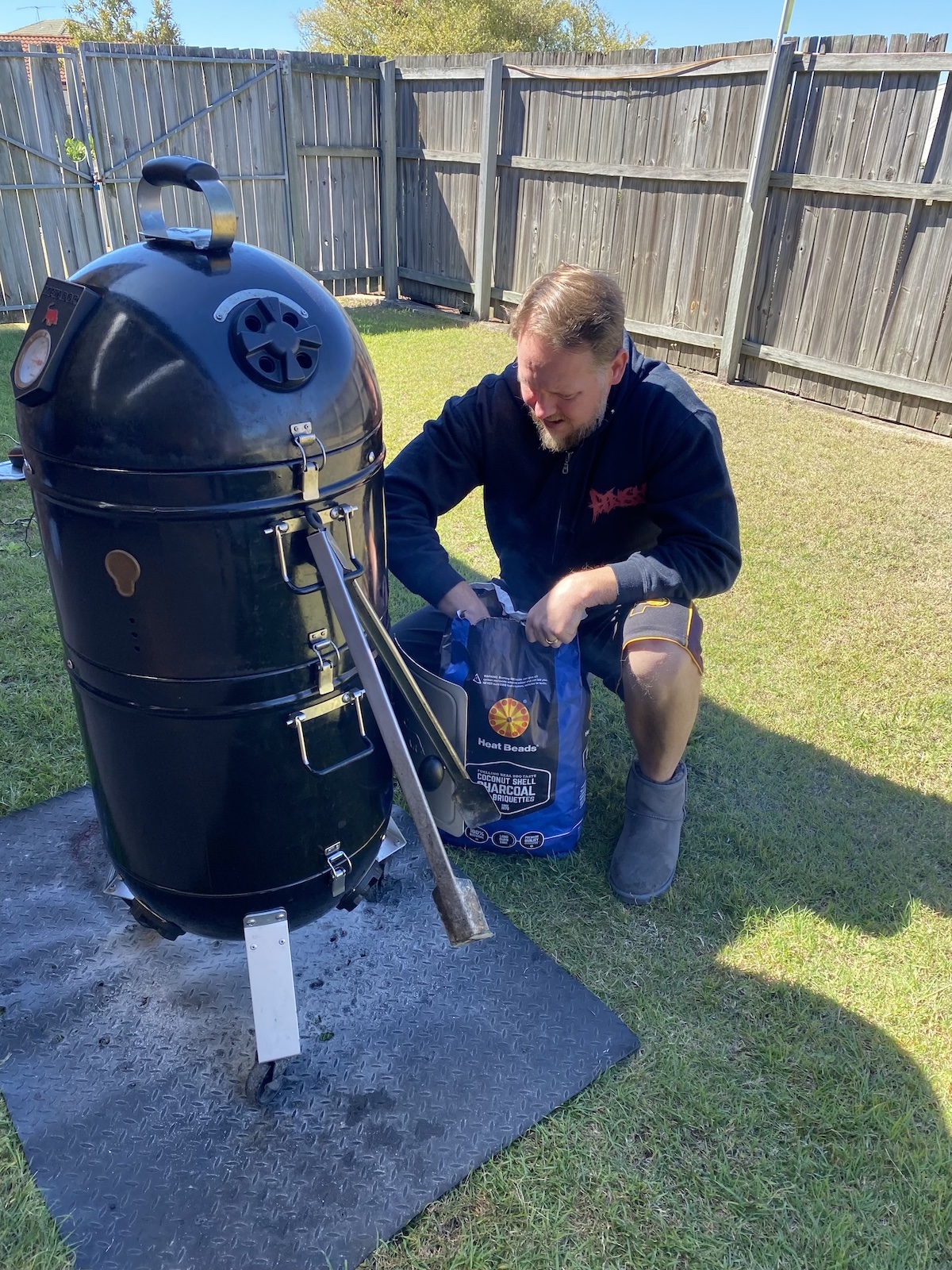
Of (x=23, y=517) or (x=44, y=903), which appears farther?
(x=23, y=517)

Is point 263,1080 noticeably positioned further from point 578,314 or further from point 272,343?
point 578,314

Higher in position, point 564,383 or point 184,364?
point 184,364

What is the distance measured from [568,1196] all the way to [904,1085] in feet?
2.48

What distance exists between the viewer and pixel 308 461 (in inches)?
52.9

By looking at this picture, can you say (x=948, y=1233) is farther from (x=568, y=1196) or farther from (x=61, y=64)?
(x=61, y=64)

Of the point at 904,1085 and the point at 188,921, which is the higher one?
the point at 188,921

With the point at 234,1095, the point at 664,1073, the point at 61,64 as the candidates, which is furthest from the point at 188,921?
the point at 61,64

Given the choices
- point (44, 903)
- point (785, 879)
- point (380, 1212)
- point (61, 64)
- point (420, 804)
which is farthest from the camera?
point (61, 64)

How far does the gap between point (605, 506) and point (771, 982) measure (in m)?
1.24

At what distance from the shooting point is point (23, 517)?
4.21 meters

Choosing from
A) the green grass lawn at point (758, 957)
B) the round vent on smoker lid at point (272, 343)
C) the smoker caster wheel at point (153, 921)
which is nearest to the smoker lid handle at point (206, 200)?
the round vent on smoker lid at point (272, 343)

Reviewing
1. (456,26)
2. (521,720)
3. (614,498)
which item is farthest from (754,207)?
(456,26)

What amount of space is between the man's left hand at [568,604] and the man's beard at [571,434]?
36cm

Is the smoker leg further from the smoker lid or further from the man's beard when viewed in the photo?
the man's beard
